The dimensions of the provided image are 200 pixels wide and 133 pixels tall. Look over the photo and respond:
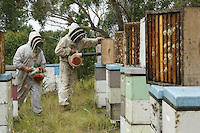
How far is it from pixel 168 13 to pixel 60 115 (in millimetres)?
3433

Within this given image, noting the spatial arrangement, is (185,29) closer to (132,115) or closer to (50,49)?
(132,115)

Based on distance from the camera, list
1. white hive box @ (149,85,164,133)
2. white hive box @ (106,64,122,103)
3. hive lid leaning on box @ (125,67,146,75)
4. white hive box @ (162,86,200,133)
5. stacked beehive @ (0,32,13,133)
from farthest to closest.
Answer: white hive box @ (106,64,122,103), stacked beehive @ (0,32,13,133), hive lid leaning on box @ (125,67,146,75), white hive box @ (149,85,164,133), white hive box @ (162,86,200,133)

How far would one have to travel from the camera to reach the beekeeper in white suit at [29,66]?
14.7 ft

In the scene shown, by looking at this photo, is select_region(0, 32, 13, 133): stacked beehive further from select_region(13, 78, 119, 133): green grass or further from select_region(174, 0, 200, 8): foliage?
select_region(174, 0, 200, 8): foliage

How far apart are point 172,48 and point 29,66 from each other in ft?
11.4

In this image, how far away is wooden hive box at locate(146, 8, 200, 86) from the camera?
157 centimetres

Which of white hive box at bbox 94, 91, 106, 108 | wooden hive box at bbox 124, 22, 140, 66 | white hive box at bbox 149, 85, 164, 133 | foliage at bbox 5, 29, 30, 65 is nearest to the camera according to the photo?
white hive box at bbox 149, 85, 164, 133

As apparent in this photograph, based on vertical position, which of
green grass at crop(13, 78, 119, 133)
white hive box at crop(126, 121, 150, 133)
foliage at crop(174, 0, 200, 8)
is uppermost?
→ foliage at crop(174, 0, 200, 8)

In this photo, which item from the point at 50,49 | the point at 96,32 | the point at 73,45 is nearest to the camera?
the point at 73,45

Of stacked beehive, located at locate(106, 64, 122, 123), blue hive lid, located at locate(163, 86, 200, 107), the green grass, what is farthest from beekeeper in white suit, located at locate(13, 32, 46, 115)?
blue hive lid, located at locate(163, 86, 200, 107)

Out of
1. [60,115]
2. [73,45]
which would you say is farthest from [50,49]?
[60,115]

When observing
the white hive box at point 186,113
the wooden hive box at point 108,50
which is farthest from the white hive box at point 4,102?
the wooden hive box at point 108,50

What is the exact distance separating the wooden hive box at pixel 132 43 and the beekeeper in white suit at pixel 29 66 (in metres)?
2.16

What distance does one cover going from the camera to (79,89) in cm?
734
